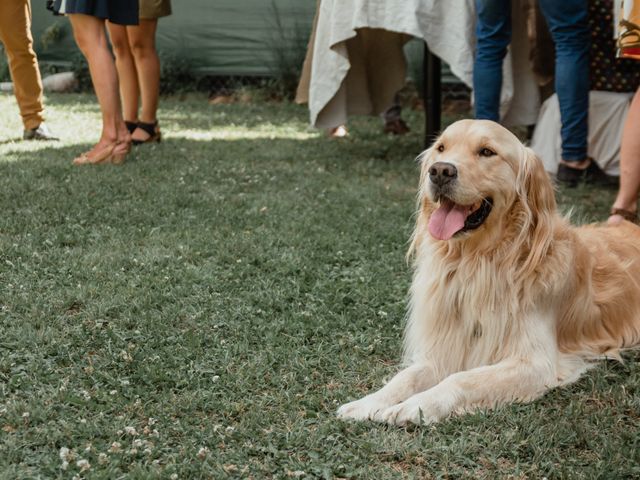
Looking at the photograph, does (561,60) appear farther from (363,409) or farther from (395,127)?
(363,409)

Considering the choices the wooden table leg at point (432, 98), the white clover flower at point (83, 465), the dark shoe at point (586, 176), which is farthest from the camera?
the wooden table leg at point (432, 98)

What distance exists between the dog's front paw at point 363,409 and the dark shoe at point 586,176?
11.0 feet

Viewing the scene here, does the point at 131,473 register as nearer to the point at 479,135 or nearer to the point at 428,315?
the point at 428,315

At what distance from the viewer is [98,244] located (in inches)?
160

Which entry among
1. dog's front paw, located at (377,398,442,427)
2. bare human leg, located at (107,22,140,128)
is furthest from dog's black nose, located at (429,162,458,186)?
bare human leg, located at (107,22,140,128)

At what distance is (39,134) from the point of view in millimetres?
6652

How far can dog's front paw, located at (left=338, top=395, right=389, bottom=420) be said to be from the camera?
249 centimetres

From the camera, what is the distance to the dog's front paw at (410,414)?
2443 millimetres

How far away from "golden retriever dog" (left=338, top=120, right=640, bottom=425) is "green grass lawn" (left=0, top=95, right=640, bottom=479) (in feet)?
0.38

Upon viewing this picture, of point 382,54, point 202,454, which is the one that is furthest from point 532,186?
point 382,54

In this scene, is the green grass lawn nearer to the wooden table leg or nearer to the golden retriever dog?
the golden retriever dog

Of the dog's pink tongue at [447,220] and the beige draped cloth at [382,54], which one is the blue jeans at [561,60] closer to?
the beige draped cloth at [382,54]

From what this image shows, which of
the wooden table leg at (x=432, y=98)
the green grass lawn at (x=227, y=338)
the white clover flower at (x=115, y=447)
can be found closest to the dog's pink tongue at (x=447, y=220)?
the green grass lawn at (x=227, y=338)

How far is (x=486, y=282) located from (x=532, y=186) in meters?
0.35
